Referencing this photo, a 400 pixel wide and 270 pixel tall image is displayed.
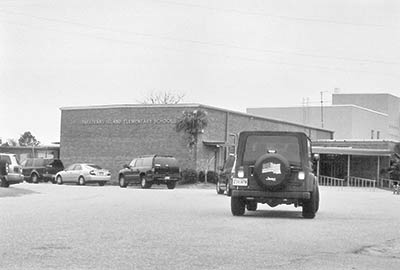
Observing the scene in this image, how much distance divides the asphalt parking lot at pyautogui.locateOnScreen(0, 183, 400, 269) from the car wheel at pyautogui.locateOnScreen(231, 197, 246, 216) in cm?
25

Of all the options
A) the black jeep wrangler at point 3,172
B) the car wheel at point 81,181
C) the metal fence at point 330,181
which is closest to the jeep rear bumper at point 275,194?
the black jeep wrangler at point 3,172

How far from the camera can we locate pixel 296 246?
12305mm

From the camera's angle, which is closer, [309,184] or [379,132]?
[309,184]

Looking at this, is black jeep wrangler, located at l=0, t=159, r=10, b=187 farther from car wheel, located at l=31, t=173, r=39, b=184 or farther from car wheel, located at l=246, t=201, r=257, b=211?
car wheel, located at l=31, t=173, r=39, b=184

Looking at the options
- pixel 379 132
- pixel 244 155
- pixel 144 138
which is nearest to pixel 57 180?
pixel 144 138

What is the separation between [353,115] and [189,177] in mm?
41441

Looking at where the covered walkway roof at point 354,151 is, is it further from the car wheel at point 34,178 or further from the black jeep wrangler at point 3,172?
the black jeep wrangler at point 3,172

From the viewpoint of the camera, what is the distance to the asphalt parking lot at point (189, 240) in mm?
10195

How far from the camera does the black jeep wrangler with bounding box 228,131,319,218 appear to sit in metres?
18.3

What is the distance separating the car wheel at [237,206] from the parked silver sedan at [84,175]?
89.3ft

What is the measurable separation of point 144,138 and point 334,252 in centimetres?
4332

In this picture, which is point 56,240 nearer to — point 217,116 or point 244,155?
point 244,155

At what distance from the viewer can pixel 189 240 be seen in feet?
41.6

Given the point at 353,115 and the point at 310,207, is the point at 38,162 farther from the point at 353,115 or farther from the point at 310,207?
the point at 353,115
